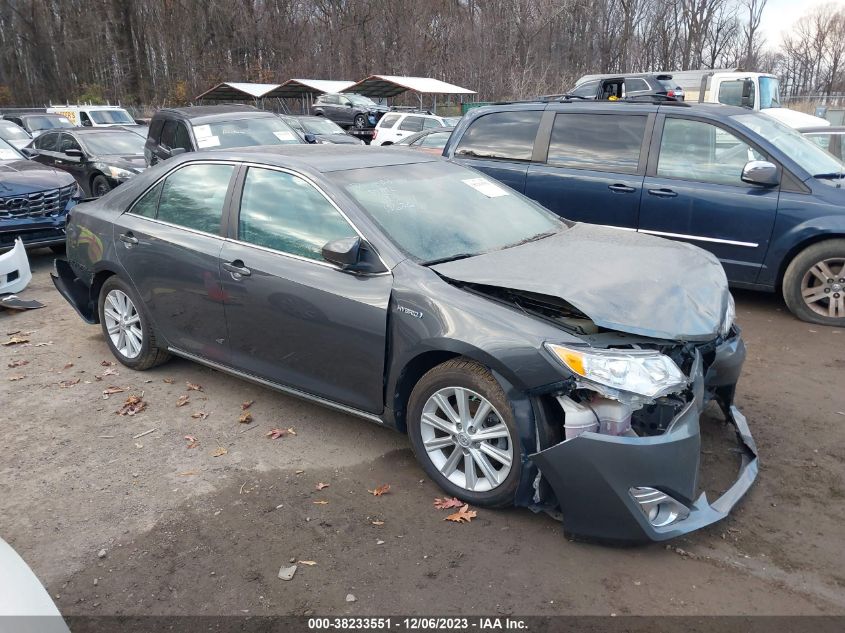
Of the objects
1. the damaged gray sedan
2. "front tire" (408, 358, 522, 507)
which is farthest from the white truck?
"front tire" (408, 358, 522, 507)

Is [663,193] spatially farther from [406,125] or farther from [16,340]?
[406,125]

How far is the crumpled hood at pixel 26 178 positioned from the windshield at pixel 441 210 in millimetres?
5908

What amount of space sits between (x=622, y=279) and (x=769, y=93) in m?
16.4

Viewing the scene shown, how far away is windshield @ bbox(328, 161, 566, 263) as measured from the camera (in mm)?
3836

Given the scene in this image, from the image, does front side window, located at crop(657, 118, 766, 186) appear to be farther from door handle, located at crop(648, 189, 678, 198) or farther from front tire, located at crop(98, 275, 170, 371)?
front tire, located at crop(98, 275, 170, 371)

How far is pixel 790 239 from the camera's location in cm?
594

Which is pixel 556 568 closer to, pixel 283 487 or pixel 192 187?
pixel 283 487

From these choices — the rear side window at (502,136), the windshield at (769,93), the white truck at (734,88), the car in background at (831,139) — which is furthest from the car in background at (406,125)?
the rear side window at (502,136)

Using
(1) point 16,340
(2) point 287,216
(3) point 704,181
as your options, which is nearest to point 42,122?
(1) point 16,340

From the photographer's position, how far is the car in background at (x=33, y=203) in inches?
314

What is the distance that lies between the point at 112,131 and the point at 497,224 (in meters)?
11.4

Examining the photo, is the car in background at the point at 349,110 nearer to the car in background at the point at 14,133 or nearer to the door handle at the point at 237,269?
the car in background at the point at 14,133

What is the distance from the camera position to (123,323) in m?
5.24

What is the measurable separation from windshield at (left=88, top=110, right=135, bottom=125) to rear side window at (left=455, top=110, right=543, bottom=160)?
731 inches
